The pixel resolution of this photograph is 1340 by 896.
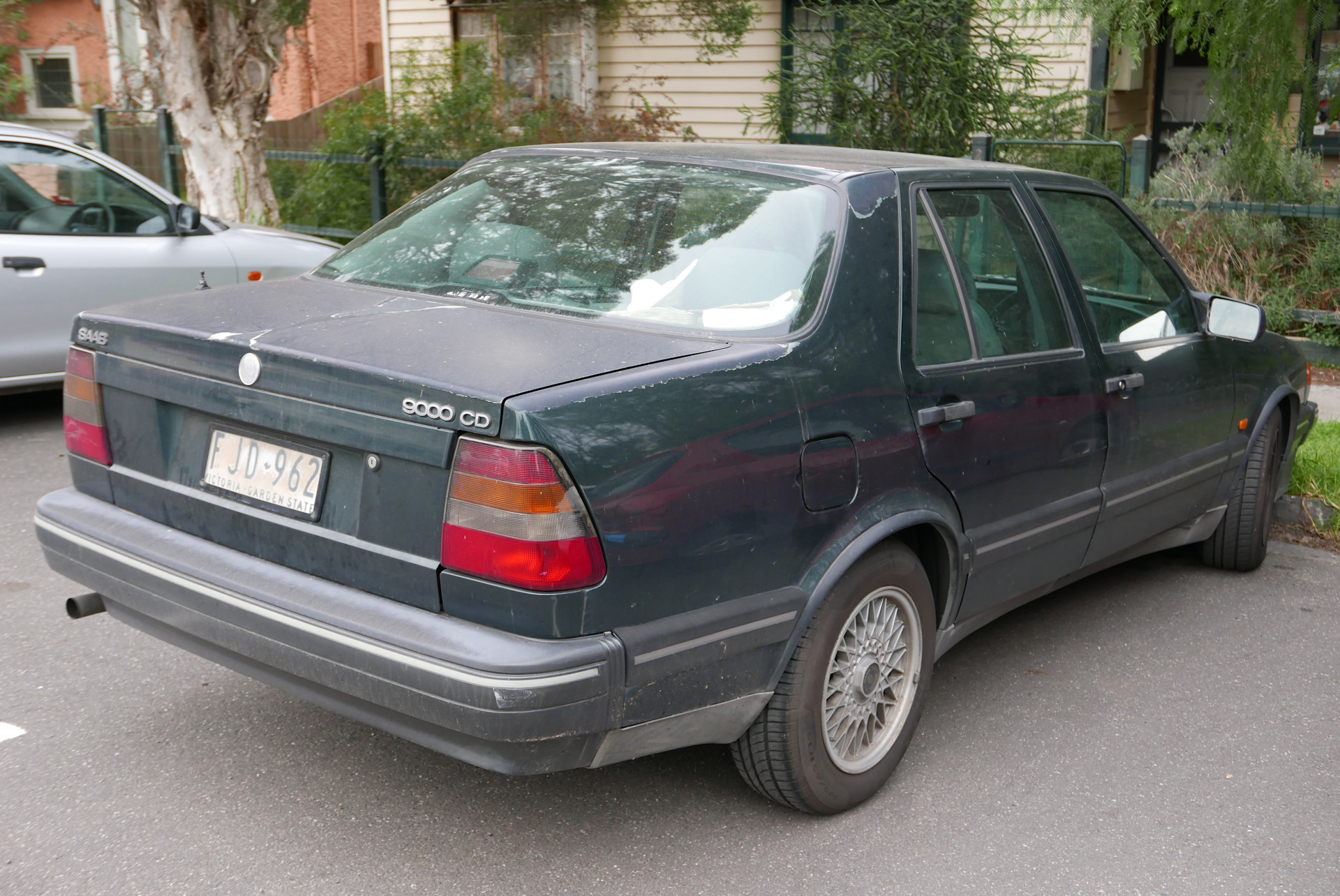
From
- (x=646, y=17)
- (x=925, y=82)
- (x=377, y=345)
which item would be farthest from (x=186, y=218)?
(x=646, y=17)

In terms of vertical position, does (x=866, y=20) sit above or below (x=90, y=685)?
above

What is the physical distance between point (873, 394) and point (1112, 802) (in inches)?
50.9

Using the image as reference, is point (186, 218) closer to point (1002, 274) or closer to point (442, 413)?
point (1002, 274)

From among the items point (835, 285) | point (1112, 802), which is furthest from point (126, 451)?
point (1112, 802)

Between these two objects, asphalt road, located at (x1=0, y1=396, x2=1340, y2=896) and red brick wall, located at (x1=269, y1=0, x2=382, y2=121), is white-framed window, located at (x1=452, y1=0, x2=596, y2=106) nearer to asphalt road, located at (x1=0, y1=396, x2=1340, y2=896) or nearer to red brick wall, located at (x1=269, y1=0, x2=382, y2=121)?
red brick wall, located at (x1=269, y1=0, x2=382, y2=121)

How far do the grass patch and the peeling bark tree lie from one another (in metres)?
7.90

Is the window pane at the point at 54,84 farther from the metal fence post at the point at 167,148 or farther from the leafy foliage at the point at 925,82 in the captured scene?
the leafy foliage at the point at 925,82

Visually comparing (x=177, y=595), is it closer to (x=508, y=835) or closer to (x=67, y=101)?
(x=508, y=835)

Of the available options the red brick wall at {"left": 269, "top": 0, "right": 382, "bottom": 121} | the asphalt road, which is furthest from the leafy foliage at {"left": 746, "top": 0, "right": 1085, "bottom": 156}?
the red brick wall at {"left": 269, "top": 0, "right": 382, "bottom": 121}

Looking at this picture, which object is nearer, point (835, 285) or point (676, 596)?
point (676, 596)

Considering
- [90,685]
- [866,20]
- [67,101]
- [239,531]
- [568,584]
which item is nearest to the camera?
[568,584]

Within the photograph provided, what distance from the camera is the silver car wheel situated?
3268 millimetres

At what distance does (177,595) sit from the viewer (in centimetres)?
305

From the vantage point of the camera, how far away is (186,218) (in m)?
7.28
